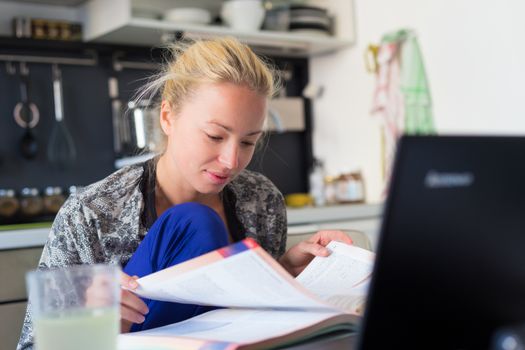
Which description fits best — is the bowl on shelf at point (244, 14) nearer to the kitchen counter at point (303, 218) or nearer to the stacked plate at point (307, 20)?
the stacked plate at point (307, 20)

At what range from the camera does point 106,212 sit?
1.35 meters

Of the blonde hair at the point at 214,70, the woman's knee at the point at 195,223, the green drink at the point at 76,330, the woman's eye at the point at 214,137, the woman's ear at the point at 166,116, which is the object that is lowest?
the green drink at the point at 76,330

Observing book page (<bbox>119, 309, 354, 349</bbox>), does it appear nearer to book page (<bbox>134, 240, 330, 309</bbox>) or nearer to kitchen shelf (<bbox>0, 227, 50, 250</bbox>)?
book page (<bbox>134, 240, 330, 309</bbox>)

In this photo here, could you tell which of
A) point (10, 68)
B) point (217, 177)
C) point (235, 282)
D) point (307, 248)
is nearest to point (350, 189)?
point (10, 68)

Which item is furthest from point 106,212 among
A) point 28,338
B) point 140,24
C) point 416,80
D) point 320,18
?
point 320,18

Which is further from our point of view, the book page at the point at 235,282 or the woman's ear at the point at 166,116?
the woman's ear at the point at 166,116

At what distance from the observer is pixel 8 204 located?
2.54 metres

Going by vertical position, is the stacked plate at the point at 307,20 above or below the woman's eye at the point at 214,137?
above

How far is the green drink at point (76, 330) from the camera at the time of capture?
0.69 meters

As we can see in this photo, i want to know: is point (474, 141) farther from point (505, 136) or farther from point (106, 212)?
point (106, 212)

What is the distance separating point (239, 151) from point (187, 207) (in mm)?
295

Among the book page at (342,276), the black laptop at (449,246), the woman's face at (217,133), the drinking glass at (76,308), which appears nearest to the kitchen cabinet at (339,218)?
the woman's face at (217,133)

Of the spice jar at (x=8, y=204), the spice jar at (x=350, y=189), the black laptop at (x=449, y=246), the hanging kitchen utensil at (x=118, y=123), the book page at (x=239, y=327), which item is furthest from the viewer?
the spice jar at (x=350, y=189)

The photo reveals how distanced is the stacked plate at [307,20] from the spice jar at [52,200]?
4.21 feet
